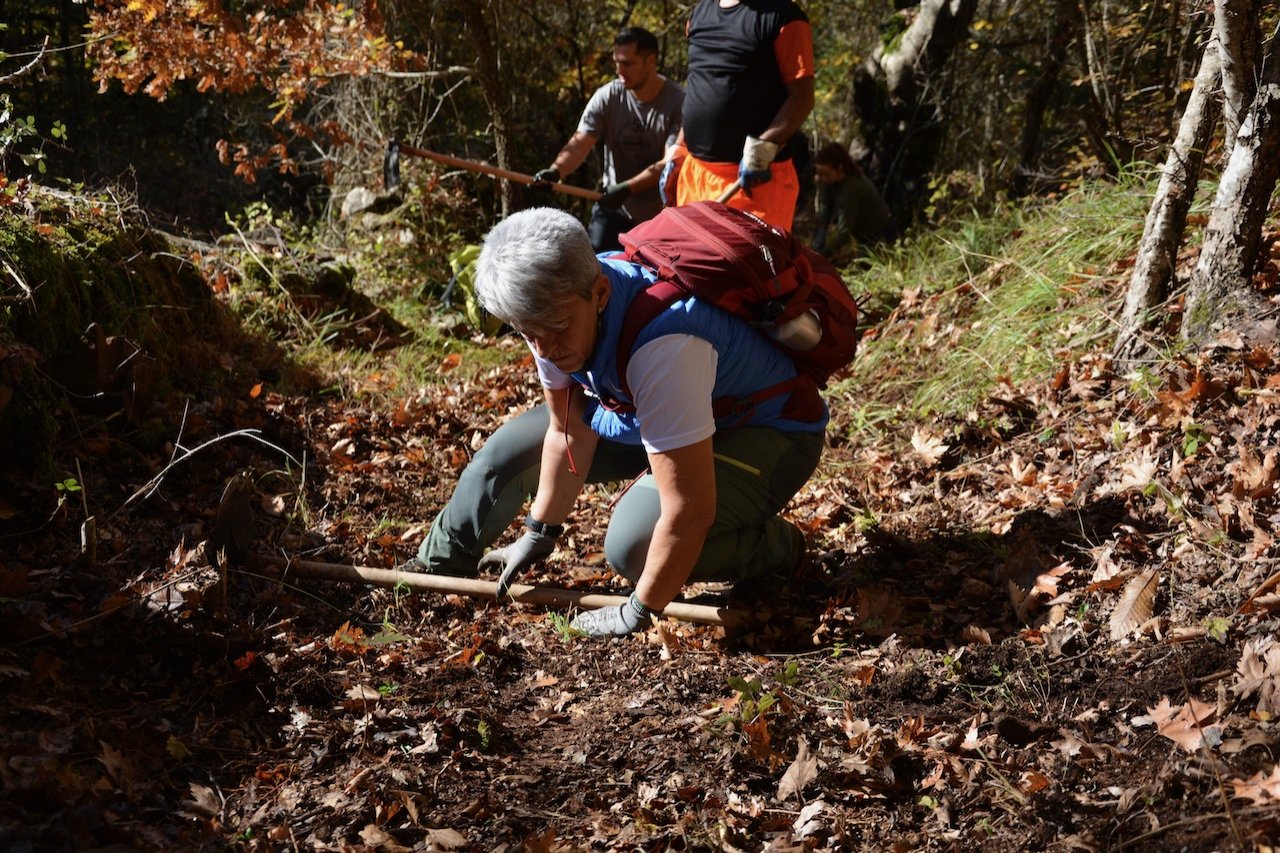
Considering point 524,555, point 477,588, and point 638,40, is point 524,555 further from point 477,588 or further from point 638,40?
point 638,40

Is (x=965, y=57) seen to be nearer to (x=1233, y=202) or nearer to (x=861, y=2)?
(x=861, y=2)

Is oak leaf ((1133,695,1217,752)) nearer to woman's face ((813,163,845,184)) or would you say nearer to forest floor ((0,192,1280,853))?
forest floor ((0,192,1280,853))

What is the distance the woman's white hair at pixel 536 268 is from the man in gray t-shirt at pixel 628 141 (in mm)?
3721

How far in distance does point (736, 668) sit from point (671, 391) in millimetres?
1024

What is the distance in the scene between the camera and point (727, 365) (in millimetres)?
3113

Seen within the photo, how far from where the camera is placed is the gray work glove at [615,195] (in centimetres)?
643

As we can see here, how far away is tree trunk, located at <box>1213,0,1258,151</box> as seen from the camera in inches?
144

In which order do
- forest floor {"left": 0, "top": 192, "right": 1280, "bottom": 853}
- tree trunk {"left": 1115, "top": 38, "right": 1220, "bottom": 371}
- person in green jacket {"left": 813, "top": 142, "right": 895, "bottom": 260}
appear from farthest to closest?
person in green jacket {"left": 813, "top": 142, "right": 895, "bottom": 260}, tree trunk {"left": 1115, "top": 38, "right": 1220, "bottom": 371}, forest floor {"left": 0, "top": 192, "right": 1280, "bottom": 853}

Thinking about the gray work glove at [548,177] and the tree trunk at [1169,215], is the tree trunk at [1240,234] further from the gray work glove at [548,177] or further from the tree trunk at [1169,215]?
the gray work glove at [548,177]

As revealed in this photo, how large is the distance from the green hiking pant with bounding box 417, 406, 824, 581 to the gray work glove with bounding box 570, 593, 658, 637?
0.56 ft

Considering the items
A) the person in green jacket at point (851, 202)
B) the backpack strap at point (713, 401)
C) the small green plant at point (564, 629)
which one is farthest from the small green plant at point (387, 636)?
the person in green jacket at point (851, 202)

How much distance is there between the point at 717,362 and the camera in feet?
9.91

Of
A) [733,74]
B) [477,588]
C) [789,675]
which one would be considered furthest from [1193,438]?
[733,74]

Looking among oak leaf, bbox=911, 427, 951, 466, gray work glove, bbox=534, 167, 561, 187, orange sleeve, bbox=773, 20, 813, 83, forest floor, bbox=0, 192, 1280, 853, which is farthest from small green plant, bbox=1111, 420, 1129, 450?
gray work glove, bbox=534, 167, 561, 187
